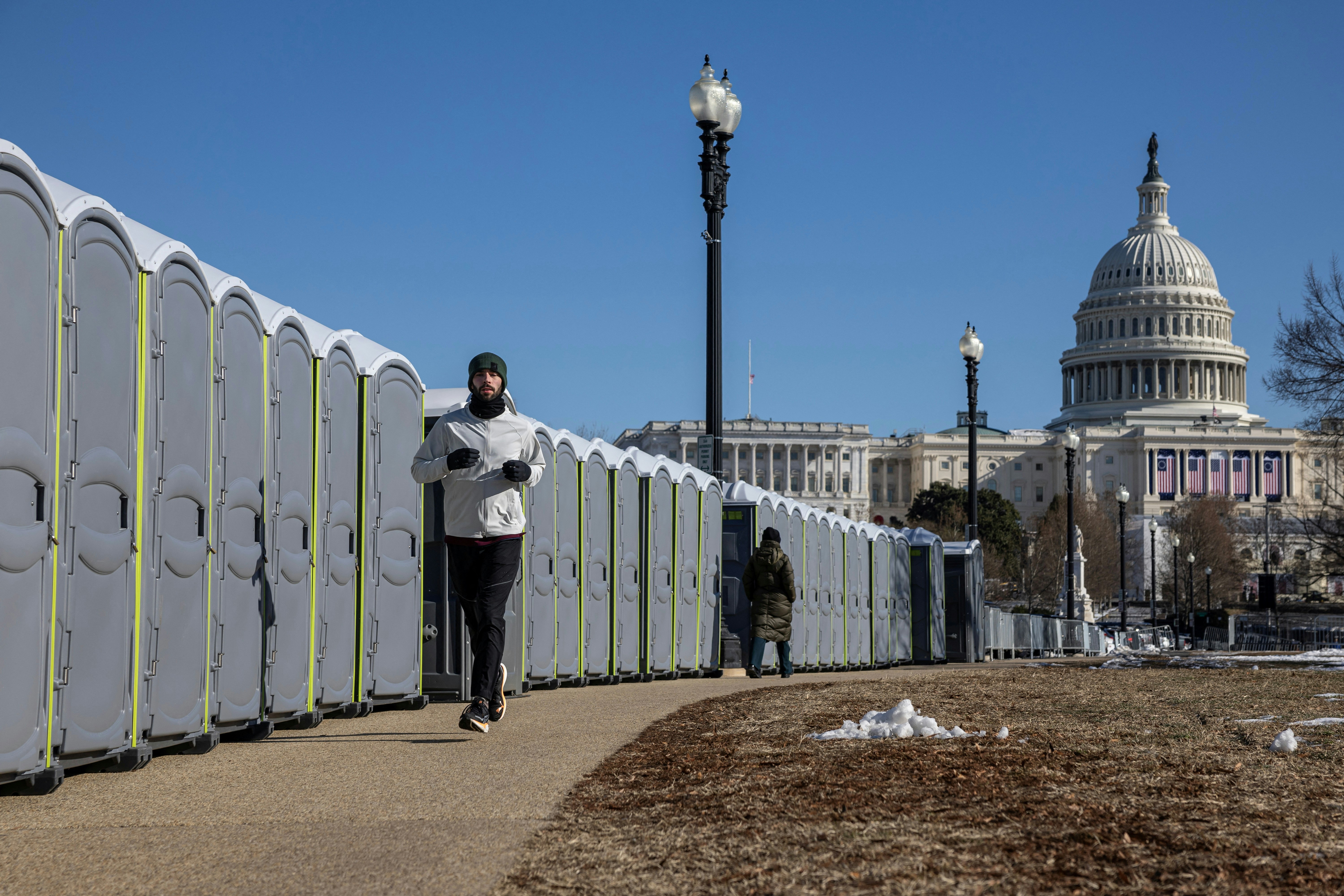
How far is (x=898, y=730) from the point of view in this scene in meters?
6.76

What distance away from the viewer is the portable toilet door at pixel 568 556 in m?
11.6

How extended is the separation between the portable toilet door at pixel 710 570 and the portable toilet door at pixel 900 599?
7.17 meters

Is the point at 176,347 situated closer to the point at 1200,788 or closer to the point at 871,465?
the point at 1200,788

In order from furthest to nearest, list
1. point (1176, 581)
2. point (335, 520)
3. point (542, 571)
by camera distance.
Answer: point (1176, 581) < point (542, 571) < point (335, 520)

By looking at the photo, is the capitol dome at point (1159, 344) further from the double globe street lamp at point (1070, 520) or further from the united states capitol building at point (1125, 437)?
the double globe street lamp at point (1070, 520)

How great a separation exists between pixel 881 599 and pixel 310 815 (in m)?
17.9

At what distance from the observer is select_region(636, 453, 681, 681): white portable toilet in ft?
45.5

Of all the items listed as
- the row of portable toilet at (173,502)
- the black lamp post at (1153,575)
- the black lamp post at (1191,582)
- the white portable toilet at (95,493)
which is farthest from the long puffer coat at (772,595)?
the black lamp post at (1153,575)

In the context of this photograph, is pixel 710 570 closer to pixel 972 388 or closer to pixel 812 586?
pixel 812 586

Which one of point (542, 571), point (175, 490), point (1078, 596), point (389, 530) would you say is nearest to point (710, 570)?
point (542, 571)

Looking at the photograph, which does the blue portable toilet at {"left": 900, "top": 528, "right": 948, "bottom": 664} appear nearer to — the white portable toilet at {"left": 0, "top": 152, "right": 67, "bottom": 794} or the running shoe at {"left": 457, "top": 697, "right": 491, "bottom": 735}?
the running shoe at {"left": 457, "top": 697, "right": 491, "bottom": 735}

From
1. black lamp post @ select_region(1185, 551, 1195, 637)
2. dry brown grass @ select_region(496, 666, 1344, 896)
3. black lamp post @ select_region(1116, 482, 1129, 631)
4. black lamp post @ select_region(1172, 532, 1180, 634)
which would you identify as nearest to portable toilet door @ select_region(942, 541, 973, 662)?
black lamp post @ select_region(1116, 482, 1129, 631)

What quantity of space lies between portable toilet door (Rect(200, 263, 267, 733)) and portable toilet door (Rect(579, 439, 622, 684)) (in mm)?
5062

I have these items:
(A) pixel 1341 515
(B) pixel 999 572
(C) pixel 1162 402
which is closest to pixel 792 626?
(A) pixel 1341 515
